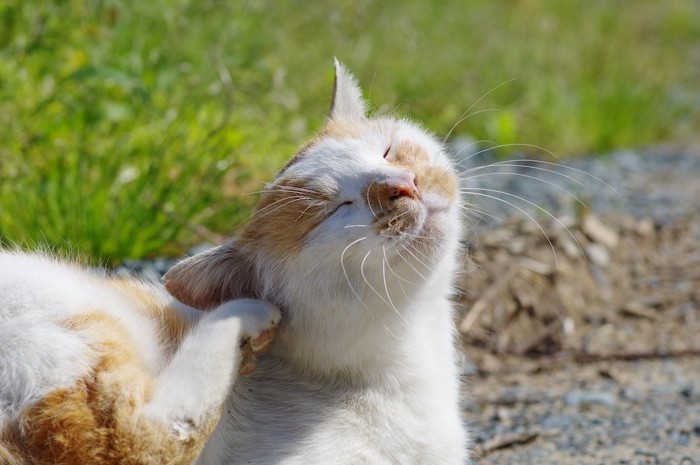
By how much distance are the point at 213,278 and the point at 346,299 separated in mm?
409

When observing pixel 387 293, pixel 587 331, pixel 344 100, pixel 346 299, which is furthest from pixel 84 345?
pixel 587 331

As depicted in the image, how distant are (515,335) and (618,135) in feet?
12.7

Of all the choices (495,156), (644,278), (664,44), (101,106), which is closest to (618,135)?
(495,156)

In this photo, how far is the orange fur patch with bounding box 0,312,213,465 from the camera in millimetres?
1957

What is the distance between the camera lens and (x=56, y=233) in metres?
3.65

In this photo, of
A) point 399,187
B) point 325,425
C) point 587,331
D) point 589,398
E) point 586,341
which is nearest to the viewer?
point 399,187

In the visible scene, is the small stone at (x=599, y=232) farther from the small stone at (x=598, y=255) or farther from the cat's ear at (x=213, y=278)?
the cat's ear at (x=213, y=278)

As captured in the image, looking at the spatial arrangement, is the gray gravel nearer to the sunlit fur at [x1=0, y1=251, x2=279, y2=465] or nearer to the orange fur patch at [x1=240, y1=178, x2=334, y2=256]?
the orange fur patch at [x1=240, y1=178, x2=334, y2=256]

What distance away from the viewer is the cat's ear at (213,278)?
92.5 inches

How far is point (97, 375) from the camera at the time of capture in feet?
6.68

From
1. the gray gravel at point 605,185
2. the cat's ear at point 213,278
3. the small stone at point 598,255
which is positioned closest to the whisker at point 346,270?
the cat's ear at point 213,278

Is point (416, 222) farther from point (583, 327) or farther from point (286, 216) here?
point (583, 327)

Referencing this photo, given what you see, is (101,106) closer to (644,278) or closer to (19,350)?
(19,350)

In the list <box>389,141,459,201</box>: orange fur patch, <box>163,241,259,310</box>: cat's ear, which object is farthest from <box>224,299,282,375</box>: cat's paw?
<box>389,141,459,201</box>: orange fur patch
